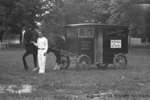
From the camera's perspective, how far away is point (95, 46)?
14703mm

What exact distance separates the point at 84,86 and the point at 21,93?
2074 millimetres

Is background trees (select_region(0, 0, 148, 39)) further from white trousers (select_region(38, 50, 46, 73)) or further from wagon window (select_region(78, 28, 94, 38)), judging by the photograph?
white trousers (select_region(38, 50, 46, 73))

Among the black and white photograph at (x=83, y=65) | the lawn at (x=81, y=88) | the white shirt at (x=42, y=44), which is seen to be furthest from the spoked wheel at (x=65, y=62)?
the lawn at (x=81, y=88)

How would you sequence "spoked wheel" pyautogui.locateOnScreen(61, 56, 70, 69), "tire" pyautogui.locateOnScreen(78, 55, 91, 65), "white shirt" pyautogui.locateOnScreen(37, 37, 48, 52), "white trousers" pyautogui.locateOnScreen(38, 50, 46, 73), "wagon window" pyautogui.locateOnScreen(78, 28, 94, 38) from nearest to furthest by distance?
1. "white trousers" pyautogui.locateOnScreen(38, 50, 46, 73)
2. "white shirt" pyautogui.locateOnScreen(37, 37, 48, 52)
3. "tire" pyautogui.locateOnScreen(78, 55, 91, 65)
4. "spoked wheel" pyautogui.locateOnScreen(61, 56, 70, 69)
5. "wagon window" pyautogui.locateOnScreen(78, 28, 94, 38)

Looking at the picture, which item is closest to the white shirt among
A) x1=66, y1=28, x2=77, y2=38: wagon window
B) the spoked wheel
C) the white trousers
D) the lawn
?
the white trousers

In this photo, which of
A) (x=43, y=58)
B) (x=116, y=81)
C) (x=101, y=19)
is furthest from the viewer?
(x=101, y=19)

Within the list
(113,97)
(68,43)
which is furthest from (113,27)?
(113,97)

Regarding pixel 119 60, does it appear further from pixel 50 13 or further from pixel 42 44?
pixel 50 13

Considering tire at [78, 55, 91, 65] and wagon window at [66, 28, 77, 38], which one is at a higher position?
wagon window at [66, 28, 77, 38]

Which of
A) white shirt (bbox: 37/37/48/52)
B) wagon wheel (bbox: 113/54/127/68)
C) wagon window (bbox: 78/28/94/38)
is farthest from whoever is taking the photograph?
wagon wheel (bbox: 113/54/127/68)

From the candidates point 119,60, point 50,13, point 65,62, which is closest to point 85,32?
point 65,62

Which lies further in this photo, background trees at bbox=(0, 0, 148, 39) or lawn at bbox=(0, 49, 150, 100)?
background trees at bbox=(0, 0, 148, 39)

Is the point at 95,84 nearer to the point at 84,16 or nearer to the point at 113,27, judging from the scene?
the point at 113,27

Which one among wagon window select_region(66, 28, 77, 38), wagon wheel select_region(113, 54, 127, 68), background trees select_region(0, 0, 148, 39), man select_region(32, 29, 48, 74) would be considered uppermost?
background trees select_region(0, 0, 148, 39)
